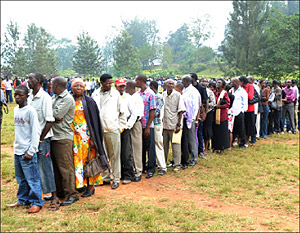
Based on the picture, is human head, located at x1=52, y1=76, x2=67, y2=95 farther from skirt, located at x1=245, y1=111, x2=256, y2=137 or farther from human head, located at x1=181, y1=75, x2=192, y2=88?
skirt, located at x1=245, y1=111, x2=256, y2=137

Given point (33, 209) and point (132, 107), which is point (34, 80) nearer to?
point (33, 209)

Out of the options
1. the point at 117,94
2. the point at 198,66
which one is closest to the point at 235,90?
the point at 117,94

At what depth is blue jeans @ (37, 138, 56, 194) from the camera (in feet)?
13.7

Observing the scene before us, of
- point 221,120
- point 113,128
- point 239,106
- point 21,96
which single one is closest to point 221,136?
point 221,120

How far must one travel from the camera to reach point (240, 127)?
27.2 ft

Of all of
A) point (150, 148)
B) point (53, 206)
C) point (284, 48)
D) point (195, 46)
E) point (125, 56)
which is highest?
point (195, 46)

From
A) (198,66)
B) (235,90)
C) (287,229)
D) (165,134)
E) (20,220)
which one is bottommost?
(287,229)

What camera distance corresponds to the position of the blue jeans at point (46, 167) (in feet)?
13.7

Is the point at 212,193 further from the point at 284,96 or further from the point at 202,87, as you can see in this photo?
the point at 284,96

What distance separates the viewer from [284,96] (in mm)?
10398

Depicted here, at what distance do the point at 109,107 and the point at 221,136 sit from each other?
3788mm

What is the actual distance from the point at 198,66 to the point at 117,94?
57684 millimetres

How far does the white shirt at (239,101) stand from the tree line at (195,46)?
49.9 ft

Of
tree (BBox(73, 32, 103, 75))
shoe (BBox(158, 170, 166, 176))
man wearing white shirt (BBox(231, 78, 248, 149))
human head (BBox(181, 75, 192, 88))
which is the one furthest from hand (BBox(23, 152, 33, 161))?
tree (BBox(73, 32, 103, 75))
